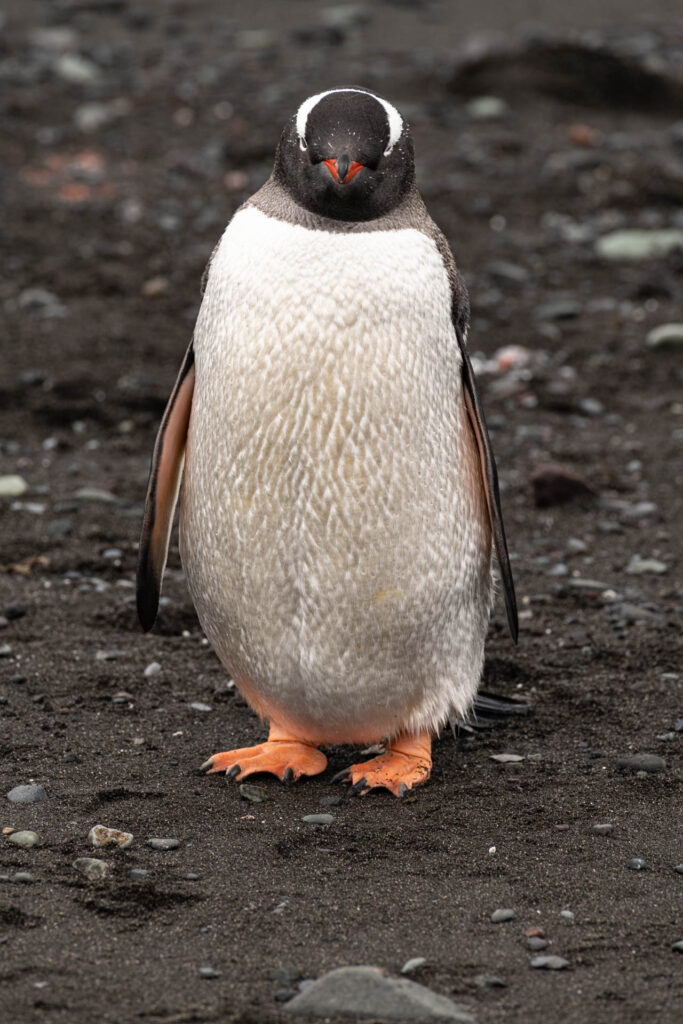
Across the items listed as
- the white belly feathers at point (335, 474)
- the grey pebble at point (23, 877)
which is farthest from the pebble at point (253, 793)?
the grey pebble at point (23, 877)

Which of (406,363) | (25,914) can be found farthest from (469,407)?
(25,914)

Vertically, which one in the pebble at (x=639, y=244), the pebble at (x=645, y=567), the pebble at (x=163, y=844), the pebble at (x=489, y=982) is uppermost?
the pebble at (x=639, y=244)

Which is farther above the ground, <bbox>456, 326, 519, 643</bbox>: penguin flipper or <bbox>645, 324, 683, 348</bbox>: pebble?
<bbox>456, 326, 519, 643</bbox>: penguin flipper

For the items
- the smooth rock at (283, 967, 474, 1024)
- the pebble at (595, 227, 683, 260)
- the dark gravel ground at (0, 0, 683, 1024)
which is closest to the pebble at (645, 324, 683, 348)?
the dark gravel ground at (0, 0, 683, 1024)

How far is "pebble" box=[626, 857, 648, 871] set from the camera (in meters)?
3.15

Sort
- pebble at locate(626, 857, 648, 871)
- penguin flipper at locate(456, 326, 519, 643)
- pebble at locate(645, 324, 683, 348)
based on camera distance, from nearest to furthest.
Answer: pebble at locate(626, 857, 648, 871), penguin flipper at locate(456, 326, 519, 643), pebble at locate(645, 324, 683, 348)

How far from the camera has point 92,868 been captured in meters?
3.05

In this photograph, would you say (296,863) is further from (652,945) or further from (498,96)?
(498,96)

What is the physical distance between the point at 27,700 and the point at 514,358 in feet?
12.0

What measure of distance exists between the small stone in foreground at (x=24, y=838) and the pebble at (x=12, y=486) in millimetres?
2446

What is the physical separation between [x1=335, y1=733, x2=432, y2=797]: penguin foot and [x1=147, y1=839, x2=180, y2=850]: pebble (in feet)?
1.64

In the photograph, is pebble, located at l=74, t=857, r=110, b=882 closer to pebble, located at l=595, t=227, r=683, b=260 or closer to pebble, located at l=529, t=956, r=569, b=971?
pebble, located at l=529, t=956, r=569, b=971

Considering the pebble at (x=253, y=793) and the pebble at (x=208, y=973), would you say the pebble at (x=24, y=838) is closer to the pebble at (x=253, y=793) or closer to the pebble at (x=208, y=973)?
the pebble at (x=253, y=793)

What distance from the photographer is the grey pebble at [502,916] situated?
2887mm
